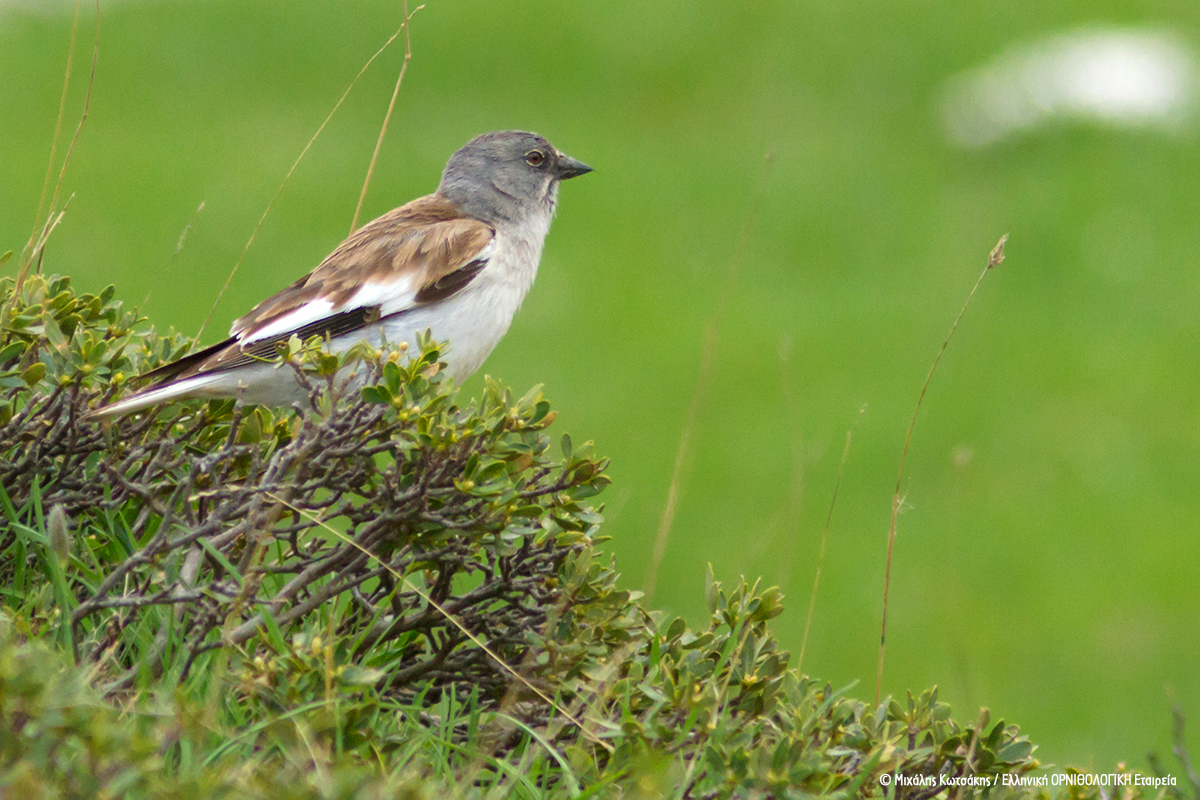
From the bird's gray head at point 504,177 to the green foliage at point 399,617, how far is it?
7.07ft

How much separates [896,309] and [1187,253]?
315cm

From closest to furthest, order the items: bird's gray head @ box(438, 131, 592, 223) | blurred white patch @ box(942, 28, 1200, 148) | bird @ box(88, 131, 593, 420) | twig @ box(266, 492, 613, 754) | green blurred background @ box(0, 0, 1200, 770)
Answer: twig @ box(266, 492, 613, 754)
bird @ box(88, 131, 593, 420)
bird's gray head @ box(438, 131, 592, 223)
green blurred background @ box(0, 0, 1200, 770)
blurred white patch @ box(942, 28, 1200, 148)

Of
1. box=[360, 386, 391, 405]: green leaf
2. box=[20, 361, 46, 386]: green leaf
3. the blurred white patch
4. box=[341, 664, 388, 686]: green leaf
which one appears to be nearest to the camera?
box=[341, 664, 388, 686]: green leaf

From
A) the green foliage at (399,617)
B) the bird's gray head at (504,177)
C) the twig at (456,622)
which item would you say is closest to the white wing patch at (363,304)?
the bird's gray head at (504,177)

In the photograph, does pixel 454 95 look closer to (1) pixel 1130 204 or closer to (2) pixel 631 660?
(1) pixel 1130 204

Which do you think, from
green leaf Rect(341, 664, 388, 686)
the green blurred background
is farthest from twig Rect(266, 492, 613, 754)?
the green blurred background

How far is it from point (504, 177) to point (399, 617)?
2798mm

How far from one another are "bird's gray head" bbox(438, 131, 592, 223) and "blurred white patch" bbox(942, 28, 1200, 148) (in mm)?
9923

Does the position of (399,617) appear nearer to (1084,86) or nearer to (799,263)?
(799,263)

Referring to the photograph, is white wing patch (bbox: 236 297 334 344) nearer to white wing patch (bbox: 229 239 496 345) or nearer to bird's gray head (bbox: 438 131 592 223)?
white wing patch (bbox: 229 239 496 345)

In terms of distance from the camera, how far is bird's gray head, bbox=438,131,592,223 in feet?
17.6

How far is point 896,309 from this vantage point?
483 inches

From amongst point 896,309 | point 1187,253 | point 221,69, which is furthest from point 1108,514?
point 221,69

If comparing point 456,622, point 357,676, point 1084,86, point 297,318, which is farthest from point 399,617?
point 1084,86
